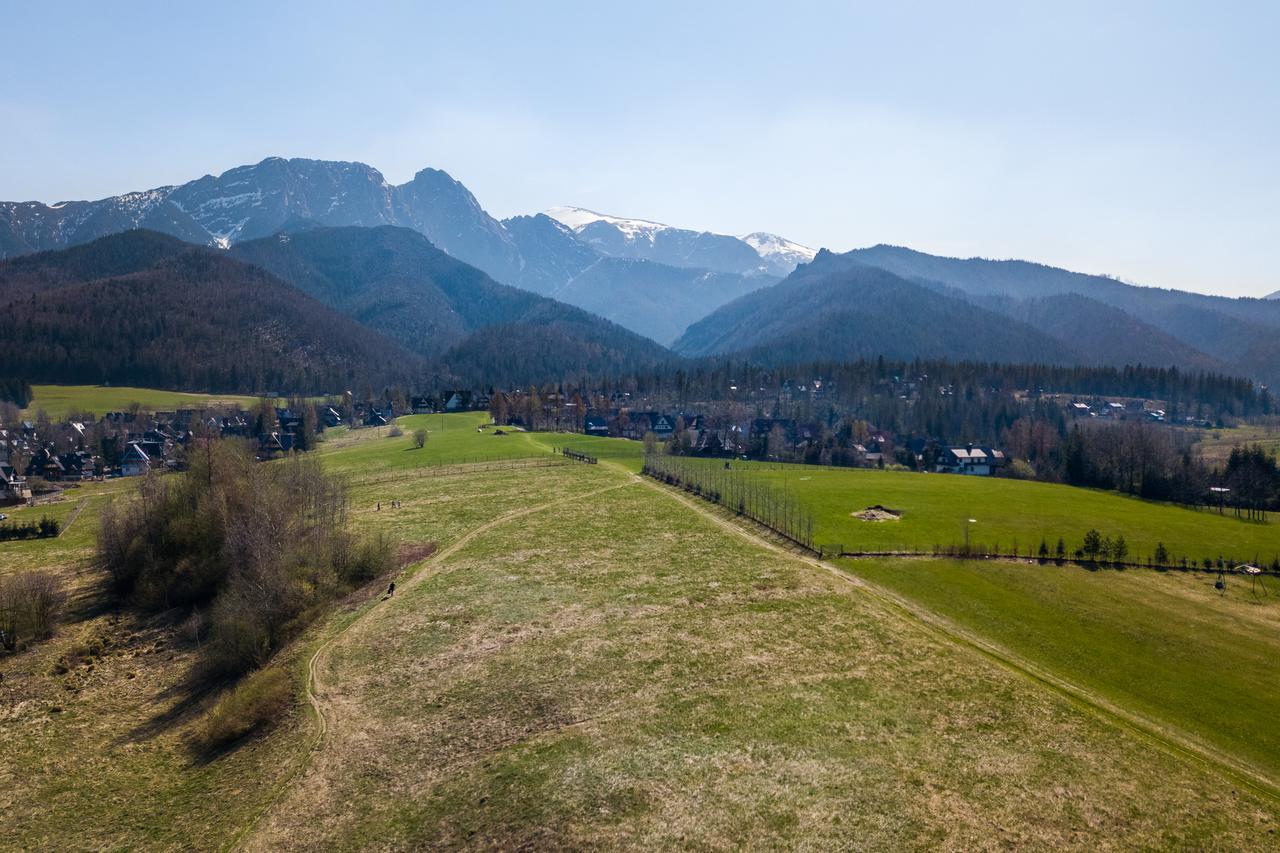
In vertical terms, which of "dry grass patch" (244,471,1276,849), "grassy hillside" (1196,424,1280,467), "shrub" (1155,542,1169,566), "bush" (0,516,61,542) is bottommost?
"dry grass patch" (244,471,1276,849)

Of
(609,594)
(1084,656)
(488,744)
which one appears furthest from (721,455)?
(488,744)

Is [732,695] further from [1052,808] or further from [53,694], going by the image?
[53,694]

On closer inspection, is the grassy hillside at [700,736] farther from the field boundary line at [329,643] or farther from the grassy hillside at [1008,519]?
the grassy hillside at [1008,519]

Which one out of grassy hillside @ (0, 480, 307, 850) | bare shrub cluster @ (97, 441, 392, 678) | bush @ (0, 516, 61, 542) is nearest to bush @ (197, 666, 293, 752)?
grassy hillside @ (0, 480, 307, 850)

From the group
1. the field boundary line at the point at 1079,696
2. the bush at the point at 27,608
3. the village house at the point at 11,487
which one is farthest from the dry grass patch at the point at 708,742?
the village house at the point at 11,487

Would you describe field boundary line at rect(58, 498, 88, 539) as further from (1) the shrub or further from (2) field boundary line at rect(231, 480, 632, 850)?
(1) the shrub
